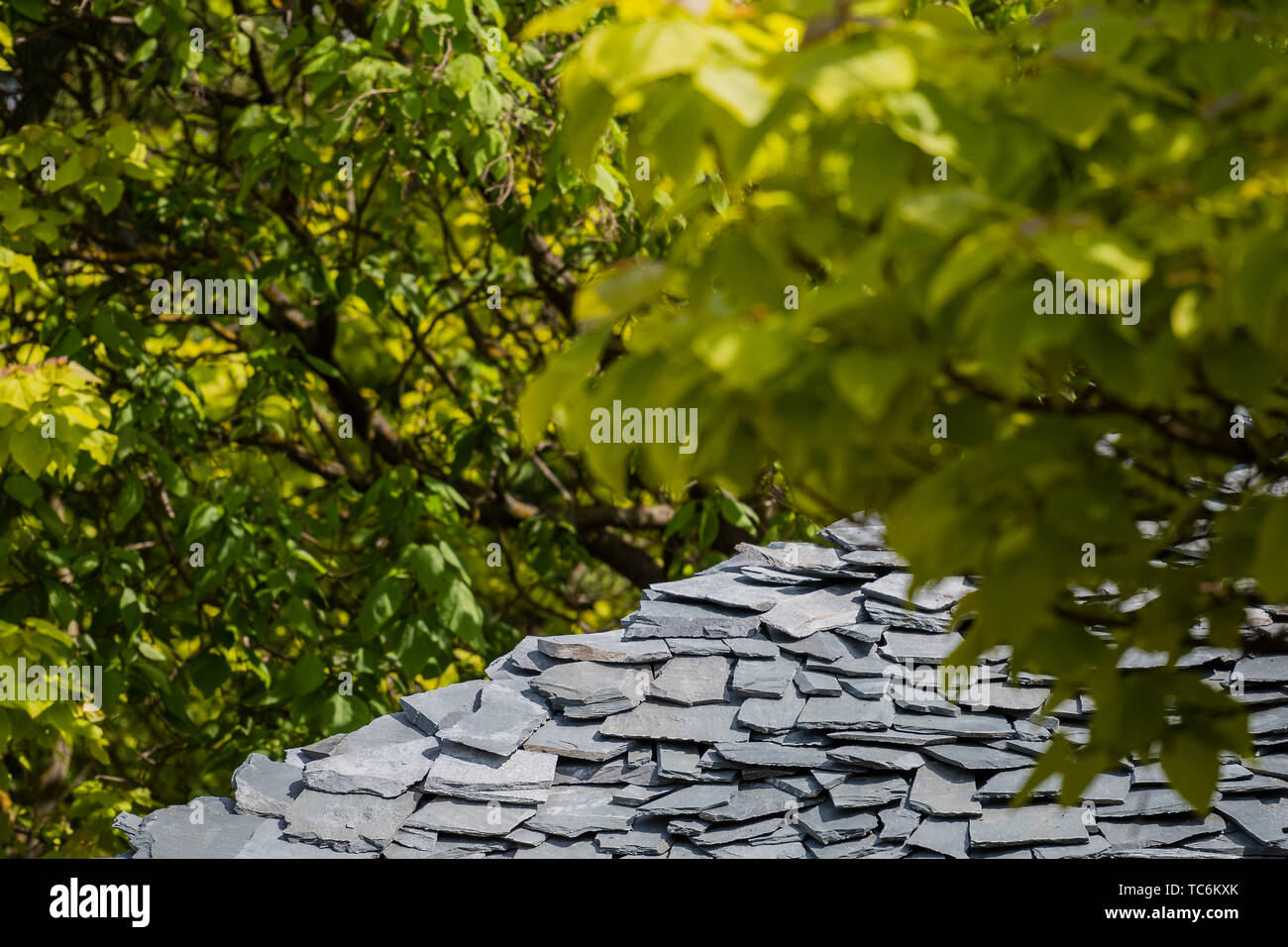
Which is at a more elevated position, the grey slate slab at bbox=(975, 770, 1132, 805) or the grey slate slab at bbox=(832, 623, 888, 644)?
the grey slate slab at bbox=(832, 623, 888, 644)

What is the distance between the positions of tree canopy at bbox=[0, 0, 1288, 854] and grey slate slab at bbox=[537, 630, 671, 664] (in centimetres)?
70

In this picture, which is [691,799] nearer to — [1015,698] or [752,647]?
[752,647]

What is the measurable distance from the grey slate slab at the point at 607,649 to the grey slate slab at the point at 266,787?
87 centimetres

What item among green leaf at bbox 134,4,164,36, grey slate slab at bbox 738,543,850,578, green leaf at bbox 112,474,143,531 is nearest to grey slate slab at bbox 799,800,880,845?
grey slate slab at bbox 738,543,850,578

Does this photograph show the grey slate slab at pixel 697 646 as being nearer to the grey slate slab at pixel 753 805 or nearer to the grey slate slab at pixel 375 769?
the grey slate slab at pixel 753 805

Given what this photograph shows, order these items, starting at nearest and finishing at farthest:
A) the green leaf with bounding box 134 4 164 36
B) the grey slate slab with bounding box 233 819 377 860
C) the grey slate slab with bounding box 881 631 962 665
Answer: the grey slate slab with bounding box 233 819 377 860 → the grey slate slab with bounding box 881 631 962 665 → the green leaf with bounding box 134 4 164 36

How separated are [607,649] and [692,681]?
0.96 feet

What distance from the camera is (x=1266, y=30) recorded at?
1.28 meters

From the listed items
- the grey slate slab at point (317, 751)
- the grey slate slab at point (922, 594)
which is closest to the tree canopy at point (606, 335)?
the grey slate slab at point (922, 594)

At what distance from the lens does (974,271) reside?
951mm

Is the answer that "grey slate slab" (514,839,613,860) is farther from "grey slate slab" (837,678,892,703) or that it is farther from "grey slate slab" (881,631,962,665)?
"grey slate slab" (881,631,962,665)

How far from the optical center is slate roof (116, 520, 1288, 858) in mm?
3238

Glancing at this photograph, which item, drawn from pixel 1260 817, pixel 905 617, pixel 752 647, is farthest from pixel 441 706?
pixel 1260 817

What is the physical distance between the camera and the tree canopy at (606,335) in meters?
1.08
